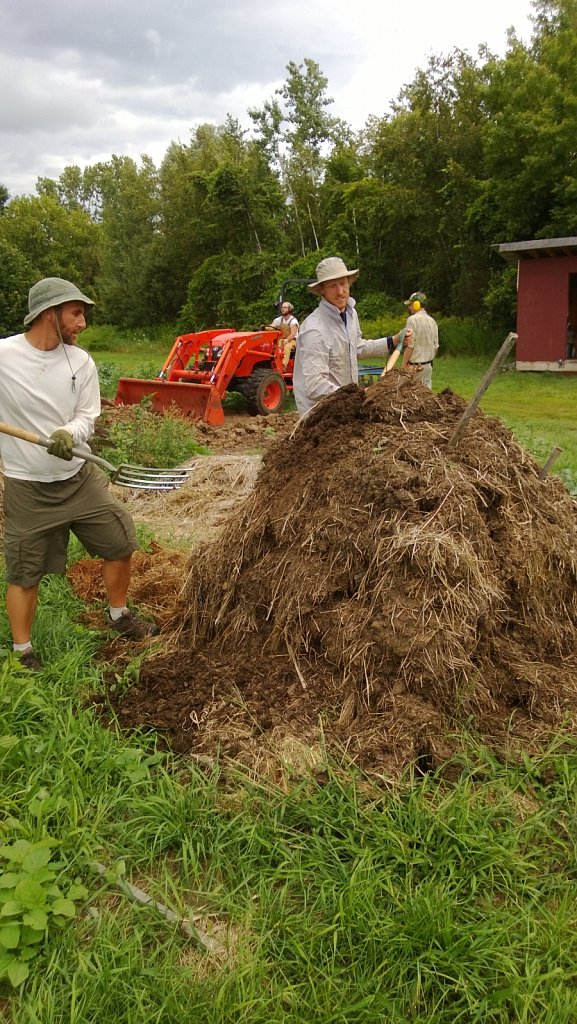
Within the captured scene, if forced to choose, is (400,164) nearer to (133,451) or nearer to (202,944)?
(133,451)

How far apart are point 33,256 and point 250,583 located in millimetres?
41814

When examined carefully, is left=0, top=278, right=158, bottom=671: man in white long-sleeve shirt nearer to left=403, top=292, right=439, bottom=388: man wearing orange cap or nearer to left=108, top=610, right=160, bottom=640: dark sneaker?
left=108, top=610, right=160, bottom=640: dark sneaker

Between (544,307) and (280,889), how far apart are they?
16642mm

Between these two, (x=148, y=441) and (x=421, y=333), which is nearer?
(x=148, y=441)

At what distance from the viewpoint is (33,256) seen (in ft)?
131

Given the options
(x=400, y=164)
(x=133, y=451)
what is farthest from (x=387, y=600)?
(x=400, y=164)

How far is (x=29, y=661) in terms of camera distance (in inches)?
135

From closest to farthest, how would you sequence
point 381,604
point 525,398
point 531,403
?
point 381,604
point 531,403
point 525,398

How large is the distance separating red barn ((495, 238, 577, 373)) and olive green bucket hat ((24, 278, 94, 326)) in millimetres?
14748

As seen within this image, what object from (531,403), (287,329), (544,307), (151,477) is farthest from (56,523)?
(544,307)

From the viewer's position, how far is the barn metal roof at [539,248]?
15.0 metres

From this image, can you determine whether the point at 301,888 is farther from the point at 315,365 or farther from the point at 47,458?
the point at 315,365

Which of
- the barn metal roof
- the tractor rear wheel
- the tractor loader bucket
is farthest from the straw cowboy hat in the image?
the barn metal roof

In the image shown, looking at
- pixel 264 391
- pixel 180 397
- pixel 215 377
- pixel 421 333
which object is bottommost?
pixel 264 391
